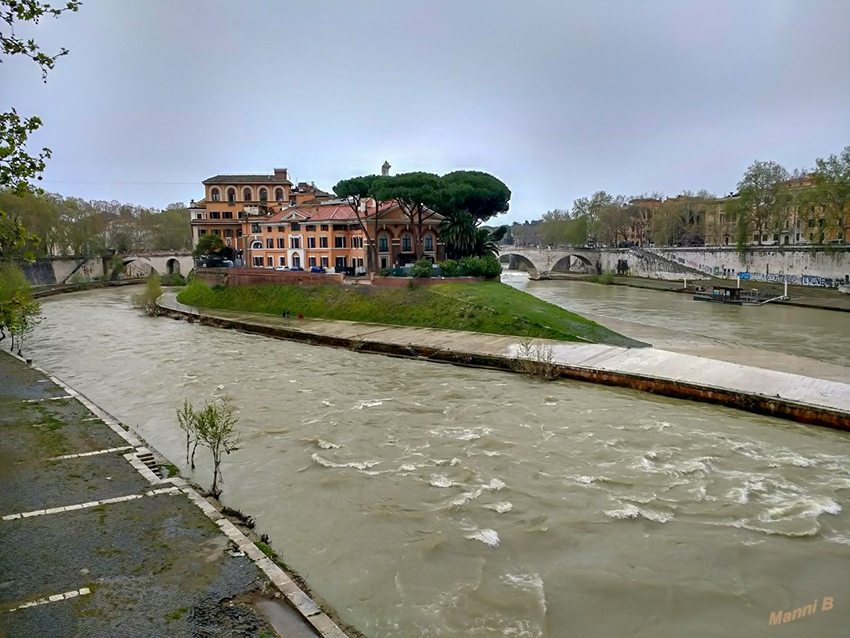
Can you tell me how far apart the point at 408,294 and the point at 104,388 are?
18.0 m

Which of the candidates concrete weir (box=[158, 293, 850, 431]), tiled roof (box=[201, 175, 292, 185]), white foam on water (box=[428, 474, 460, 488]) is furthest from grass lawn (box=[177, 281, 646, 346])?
tiled roof (box=[201, 175, 292, 185])

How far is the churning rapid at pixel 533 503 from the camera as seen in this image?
813 cm

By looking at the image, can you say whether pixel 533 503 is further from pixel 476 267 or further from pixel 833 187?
pixel 833 187

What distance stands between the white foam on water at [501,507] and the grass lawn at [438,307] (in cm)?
1596

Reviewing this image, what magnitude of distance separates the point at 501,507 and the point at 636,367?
11535 mm

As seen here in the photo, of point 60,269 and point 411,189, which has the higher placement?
point 411,189

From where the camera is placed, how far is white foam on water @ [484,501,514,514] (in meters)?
10.9

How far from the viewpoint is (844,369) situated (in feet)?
68.6

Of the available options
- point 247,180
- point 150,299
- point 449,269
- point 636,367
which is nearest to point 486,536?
point 636,367

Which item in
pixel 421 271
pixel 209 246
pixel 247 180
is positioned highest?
pixel 247 180

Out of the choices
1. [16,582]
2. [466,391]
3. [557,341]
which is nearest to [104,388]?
[466,391]

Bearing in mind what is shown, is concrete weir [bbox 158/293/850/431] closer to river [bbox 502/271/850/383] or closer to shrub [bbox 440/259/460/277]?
river [bbox 502/271/850/383]

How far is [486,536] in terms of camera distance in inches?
391

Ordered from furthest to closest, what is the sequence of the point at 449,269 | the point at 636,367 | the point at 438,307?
the point at 449,269 → the point at 438,307 → the point at 636,367
